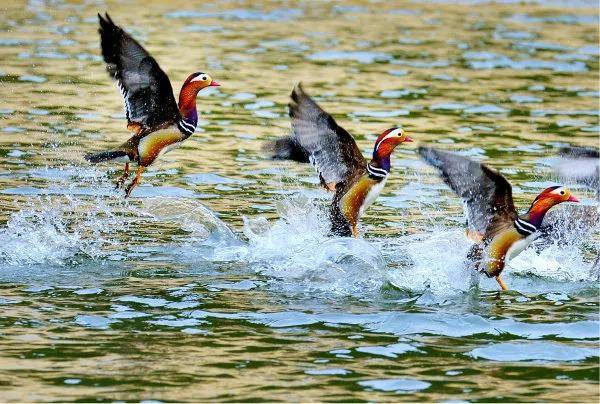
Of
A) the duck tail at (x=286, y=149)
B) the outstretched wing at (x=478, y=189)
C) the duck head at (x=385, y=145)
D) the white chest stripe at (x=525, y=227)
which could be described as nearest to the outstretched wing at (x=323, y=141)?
the duck tail at (x=286, y=149)

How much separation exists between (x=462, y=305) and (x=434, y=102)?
8.91 meters

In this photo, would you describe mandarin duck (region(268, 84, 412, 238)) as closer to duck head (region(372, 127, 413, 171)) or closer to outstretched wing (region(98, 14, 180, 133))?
duck head (region(372, 127, 413, 171))

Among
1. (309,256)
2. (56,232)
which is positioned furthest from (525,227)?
(56,232)

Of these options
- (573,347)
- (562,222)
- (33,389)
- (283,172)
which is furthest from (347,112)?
(33,389)

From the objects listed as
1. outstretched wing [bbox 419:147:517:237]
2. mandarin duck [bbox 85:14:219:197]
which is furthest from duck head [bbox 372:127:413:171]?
mandarin duck [bbox 85:14:219:197]

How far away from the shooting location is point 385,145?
1078 centimetres

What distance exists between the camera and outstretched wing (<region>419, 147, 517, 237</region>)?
31.4 ft

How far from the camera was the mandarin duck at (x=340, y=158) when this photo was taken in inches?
424

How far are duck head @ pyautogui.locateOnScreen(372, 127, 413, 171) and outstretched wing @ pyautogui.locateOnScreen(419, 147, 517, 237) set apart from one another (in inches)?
40.4

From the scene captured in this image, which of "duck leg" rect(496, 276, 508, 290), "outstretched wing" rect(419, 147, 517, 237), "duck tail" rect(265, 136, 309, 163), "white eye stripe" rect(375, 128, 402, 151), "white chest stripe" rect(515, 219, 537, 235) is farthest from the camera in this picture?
"duck tail" rect(265, 136, 309, 163)

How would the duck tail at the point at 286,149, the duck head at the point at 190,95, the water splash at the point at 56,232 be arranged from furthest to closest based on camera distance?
the duck tail at the point at 286,149
the duck head at the point at 190,95
the water splash at the point at 56,232

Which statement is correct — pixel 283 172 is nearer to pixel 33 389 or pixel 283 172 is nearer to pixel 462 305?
pixel 462 305

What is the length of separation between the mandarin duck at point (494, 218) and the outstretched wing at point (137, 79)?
2.62m

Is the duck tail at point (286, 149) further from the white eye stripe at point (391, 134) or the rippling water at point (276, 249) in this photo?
the white eye stripe at point (391, 134)
